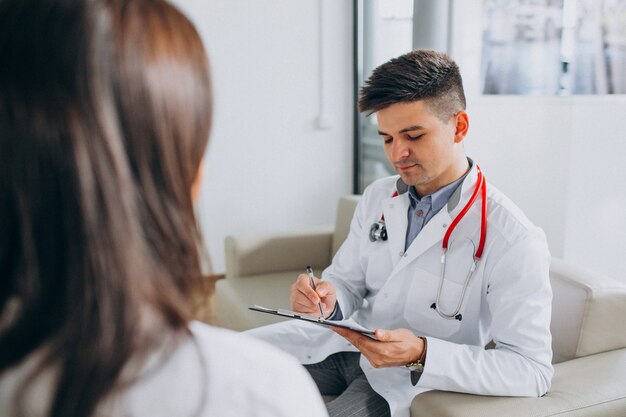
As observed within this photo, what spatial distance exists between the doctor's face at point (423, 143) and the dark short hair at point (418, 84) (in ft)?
0.07

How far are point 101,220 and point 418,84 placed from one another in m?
1.02

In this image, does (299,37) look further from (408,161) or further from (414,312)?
(414,312)

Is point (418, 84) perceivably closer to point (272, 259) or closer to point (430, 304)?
point (430, 304)

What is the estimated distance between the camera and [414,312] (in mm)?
1311

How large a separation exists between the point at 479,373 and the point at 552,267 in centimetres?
49

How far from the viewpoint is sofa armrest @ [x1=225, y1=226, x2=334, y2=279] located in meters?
2.41

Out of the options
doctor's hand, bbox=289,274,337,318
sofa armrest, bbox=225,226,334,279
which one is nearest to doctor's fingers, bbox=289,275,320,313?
doctor's hand, bbox=289,274,337,318

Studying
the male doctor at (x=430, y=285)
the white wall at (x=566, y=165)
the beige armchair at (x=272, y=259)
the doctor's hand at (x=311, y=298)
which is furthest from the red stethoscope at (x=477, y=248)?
the beige armchair at (x=272, y=259)

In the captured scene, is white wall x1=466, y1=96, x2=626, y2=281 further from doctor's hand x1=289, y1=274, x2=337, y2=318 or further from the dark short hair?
doctor's hand x1=289, y1=274, x2=337, y2=318

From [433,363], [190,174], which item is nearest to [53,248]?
[190,174]

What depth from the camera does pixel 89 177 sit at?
414 millimetres

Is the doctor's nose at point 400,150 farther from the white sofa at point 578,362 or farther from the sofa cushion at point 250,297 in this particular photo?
the sofa cushion at point 250,297

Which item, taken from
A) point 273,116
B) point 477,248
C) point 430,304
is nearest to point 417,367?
point 430,304

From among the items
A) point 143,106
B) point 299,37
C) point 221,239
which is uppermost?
point 299,37
